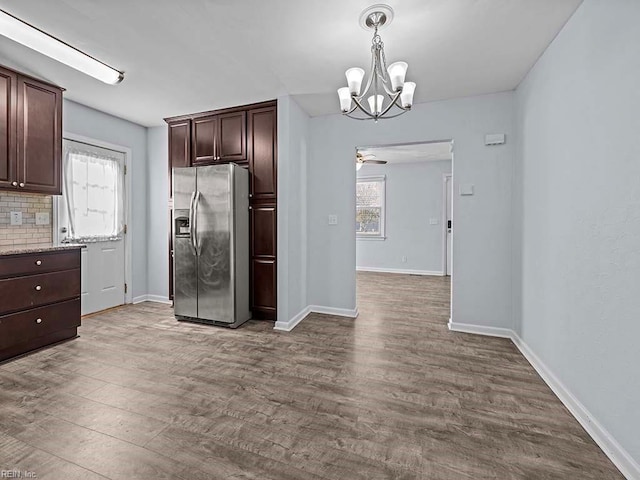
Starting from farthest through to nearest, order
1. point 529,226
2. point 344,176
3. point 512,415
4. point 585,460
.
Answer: point 344,176, point 529,226, point 512,415, point 585,460

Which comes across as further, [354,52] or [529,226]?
[529,226]

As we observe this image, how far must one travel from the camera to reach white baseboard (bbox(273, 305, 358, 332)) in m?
3.46

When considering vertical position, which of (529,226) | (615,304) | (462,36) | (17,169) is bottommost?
(615,304)

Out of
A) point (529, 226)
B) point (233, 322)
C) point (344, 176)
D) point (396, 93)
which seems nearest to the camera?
point (396, 93)

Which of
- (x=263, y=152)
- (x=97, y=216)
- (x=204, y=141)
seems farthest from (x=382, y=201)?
(x=97, y=216)

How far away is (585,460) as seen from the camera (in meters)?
1.54

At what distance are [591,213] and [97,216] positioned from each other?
5036 millimetres

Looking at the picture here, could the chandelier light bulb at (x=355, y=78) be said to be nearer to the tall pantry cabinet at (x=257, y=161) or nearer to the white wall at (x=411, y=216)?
the tall pantry cabinet at (x=257, y=161)

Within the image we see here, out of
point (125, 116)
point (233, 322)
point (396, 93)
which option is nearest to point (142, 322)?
point (233, 322)

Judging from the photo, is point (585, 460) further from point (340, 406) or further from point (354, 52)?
point (354, 52)

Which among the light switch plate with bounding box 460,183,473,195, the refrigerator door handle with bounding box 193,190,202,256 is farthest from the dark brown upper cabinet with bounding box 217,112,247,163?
the light switch plate with bounding box 460,183,473,195

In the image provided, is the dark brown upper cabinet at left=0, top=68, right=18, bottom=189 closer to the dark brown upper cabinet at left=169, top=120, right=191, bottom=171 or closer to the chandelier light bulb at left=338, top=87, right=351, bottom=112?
the dark brown upper cabinet at left=169, top=120, right=191, bottom=171

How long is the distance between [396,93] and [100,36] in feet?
7.47

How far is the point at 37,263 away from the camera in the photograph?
273cm
